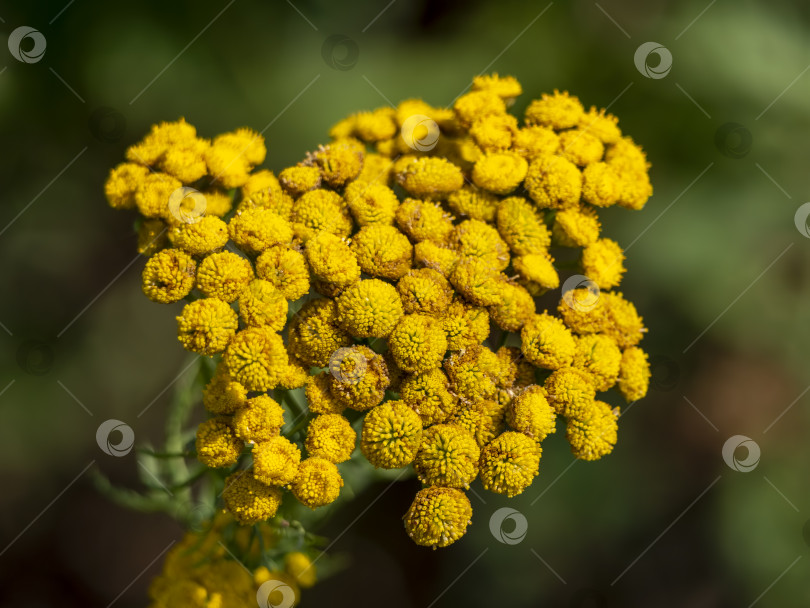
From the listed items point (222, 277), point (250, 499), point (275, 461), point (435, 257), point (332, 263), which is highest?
point (435, 257)

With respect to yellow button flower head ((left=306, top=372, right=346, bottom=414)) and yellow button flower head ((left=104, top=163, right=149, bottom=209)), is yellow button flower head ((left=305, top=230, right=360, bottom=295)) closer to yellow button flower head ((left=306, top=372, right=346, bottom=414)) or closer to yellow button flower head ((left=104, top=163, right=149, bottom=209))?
yellow button flower head ((left=306, top=372, right=346, bottom=414))

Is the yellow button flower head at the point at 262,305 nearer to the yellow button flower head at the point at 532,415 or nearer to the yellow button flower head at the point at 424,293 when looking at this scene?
the yellow button flower head at the point at 424,293

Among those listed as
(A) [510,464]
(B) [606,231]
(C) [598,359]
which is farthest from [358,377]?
(B) [606,231]

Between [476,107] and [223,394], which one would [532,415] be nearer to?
[223,394]

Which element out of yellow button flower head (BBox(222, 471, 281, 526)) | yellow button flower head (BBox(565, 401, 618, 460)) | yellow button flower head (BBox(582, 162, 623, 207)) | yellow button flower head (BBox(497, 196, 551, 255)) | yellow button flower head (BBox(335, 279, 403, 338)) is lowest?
yellow button flower head (BBox(222, 471, 281, 526))

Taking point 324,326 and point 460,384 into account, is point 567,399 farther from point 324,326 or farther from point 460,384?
point 324,326

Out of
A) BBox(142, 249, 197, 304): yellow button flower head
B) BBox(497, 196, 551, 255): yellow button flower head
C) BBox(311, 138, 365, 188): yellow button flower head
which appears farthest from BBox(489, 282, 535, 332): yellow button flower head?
BBox(142, 249, 197, 304): yellow button flower head
